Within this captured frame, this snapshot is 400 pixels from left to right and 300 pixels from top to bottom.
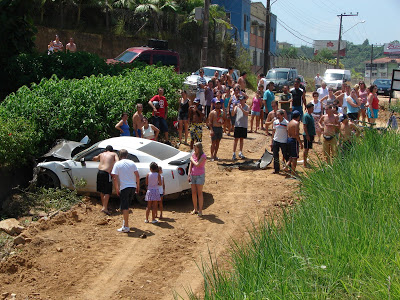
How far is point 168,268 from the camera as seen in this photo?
9445 millimetres

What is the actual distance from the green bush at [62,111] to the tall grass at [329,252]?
8538mm

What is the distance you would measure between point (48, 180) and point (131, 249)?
4.30 meters

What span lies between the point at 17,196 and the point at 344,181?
8438 mm

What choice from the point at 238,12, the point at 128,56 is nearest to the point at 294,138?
the point at 128,56

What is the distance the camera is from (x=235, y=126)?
54.6 ft

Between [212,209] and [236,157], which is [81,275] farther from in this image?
[236,157]

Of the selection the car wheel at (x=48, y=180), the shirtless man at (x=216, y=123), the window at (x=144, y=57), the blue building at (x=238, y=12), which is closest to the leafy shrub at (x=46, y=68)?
the window at (x=144, y=57)

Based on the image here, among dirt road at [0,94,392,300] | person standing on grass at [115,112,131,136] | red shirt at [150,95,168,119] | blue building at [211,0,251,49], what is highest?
blue building at [211,0,251,49]

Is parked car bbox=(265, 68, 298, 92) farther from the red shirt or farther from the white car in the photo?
the white car

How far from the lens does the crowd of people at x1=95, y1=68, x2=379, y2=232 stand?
38.9 feet

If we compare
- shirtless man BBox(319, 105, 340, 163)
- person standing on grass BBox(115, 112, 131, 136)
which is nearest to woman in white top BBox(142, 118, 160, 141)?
person standing on grass BBox(115, 112, 131, 136)

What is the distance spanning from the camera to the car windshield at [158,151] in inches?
508

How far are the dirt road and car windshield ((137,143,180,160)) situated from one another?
119cm

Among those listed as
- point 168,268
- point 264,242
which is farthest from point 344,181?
point 168,268
